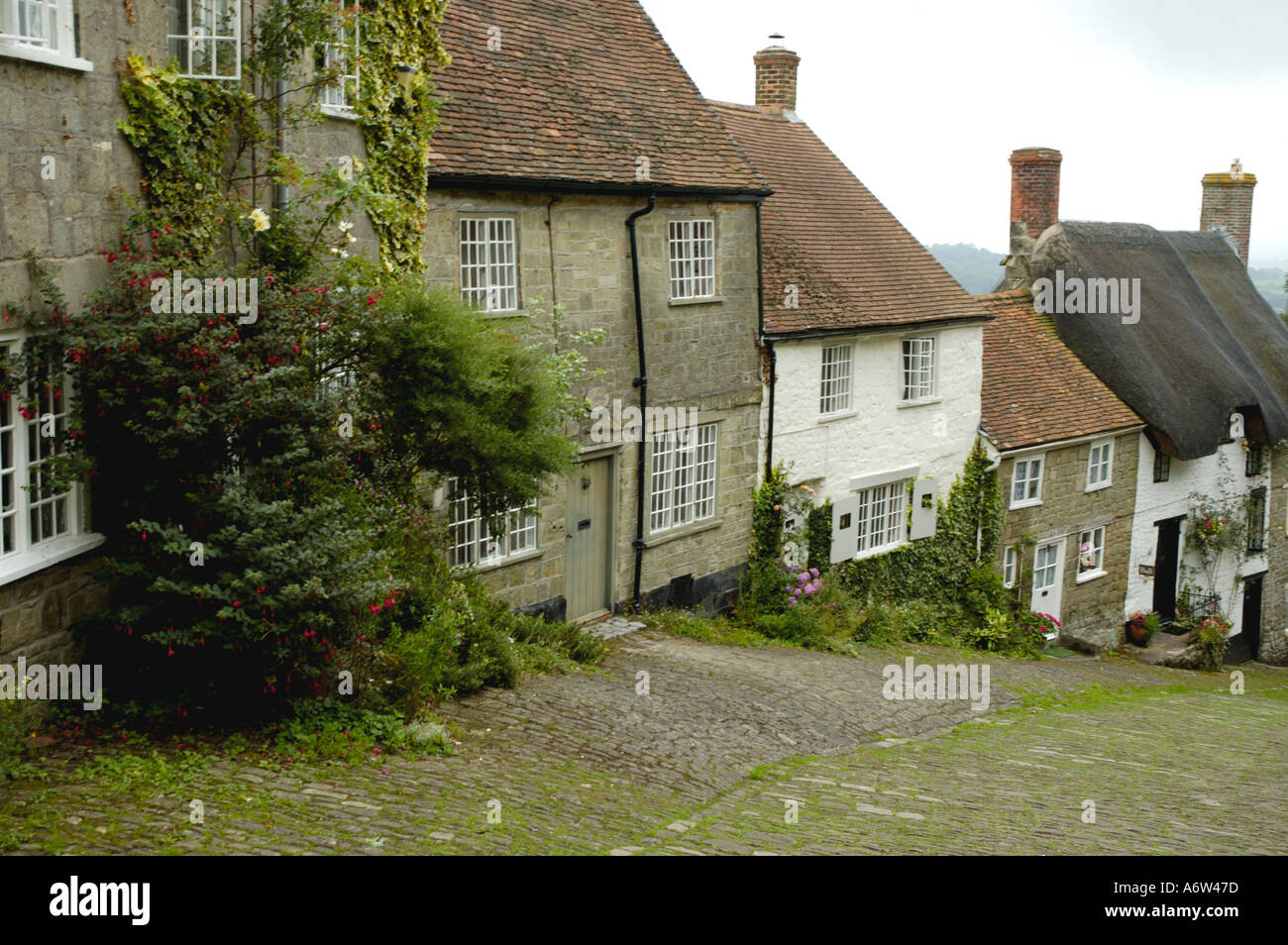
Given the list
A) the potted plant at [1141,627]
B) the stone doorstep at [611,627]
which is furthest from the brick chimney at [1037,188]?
the stone doorstep at [611,627]

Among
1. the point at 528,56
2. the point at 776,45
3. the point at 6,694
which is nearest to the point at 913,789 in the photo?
the point at 6,694

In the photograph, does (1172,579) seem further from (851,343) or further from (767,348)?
(767,348)

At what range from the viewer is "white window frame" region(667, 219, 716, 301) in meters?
16.3

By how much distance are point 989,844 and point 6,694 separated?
631 cm

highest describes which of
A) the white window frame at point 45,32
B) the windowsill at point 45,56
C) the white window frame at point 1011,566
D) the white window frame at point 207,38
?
the white window frame at point 207,38

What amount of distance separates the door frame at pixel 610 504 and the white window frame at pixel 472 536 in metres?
0.98

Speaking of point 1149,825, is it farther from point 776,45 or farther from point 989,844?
point 776,45

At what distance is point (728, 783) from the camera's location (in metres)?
9.48

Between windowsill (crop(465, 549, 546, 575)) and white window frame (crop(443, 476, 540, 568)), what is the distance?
11 mm

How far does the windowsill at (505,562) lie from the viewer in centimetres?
1355

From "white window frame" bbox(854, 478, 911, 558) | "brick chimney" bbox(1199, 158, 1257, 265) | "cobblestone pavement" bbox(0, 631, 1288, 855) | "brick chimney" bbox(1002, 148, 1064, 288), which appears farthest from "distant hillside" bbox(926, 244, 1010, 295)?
"cobblestone pavement" bbox(0, 631, 1288, 855)

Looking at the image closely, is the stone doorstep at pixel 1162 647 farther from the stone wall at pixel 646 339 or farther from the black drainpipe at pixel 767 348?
the stone wall at pixel 646 339

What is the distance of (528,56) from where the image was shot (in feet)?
50.6

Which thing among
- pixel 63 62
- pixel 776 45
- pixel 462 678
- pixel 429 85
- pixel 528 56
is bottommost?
pixel 462 678
